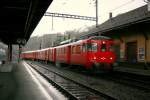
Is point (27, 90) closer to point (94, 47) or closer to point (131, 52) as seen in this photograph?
point (94, 47)

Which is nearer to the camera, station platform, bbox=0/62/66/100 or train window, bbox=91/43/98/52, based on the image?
station platform, bbox=0/62/66/100

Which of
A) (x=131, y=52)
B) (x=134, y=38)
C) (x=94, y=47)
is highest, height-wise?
(x=134, y=38)

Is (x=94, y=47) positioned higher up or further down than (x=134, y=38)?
further down

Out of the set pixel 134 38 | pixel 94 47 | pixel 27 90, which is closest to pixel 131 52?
pixel 134 38

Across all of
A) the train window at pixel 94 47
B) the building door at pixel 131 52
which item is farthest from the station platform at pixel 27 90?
the building door at pixel 131 52

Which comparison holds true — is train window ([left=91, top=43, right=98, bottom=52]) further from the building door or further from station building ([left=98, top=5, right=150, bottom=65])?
the building door

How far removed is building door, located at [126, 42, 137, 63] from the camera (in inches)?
1055

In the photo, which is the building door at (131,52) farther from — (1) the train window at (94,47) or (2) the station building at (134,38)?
(1) the train window at (94,47)

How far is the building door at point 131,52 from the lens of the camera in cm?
2680

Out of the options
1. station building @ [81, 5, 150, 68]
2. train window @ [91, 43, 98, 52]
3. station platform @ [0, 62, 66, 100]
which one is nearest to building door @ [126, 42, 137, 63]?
station building @ [81, 5, 150, 68]

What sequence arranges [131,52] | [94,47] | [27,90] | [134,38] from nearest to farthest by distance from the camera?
1. [27,90]
2. [94,47]
3. [134,38]
4. [131,52]

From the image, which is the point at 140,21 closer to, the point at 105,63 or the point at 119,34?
the point at 105,63

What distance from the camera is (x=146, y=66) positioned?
2317 centimetres

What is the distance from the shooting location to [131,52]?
27.6 meters
